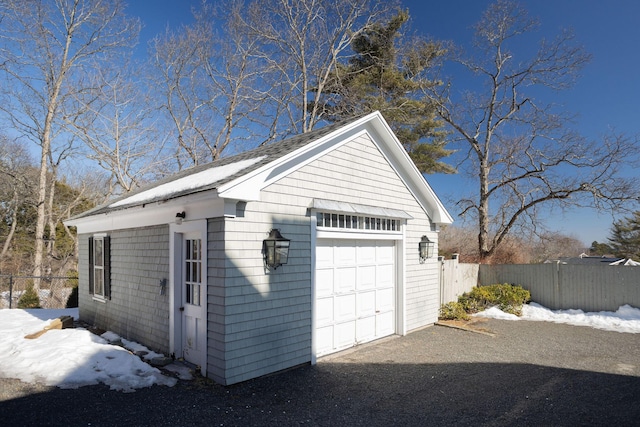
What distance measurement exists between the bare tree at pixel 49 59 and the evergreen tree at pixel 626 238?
37.5 m

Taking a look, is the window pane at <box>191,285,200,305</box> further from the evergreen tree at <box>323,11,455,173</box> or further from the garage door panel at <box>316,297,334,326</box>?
the evergreen tree at <box>323,11,455,173</box>

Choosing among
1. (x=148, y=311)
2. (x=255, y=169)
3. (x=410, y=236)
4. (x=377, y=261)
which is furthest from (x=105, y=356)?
(x=410, y=236)

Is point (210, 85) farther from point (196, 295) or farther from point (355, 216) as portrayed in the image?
point (196, 295)

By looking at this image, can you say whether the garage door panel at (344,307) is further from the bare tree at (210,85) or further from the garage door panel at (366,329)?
the bare tree at (210,85)

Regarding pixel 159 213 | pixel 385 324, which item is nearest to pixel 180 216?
pixel 159 213

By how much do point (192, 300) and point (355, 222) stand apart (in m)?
3.14

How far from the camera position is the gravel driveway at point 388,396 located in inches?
166

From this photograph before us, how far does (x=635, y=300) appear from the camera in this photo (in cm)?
1027

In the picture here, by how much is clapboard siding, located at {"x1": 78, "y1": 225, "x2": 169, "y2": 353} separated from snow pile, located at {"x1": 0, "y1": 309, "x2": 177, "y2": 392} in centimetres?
65

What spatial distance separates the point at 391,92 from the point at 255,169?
14488 millimetres

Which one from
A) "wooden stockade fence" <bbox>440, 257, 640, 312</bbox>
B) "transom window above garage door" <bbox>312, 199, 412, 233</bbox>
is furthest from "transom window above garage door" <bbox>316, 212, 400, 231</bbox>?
"wooden stockade fence" <bbox>440, 257, 640, 312</bbox>

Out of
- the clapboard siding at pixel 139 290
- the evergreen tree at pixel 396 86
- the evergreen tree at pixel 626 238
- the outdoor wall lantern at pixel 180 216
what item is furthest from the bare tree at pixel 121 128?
the evergreen tree at pixel 626 238

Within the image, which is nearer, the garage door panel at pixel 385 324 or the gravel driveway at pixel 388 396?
the gravel driveway at pixel 388 396

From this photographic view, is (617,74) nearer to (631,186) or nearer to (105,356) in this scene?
(631,186)
